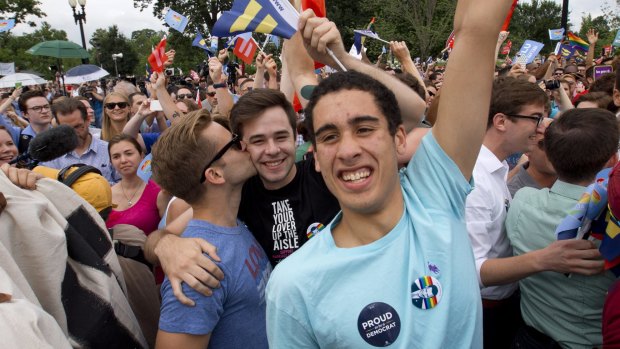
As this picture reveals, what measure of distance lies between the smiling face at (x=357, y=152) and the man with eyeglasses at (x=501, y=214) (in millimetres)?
943

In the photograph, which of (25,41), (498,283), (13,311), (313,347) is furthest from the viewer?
(25,41)

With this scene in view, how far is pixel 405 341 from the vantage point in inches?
53.8

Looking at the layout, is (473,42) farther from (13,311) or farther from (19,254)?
(19,254)

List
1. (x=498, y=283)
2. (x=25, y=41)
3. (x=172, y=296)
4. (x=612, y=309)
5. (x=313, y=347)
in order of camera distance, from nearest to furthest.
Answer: (x=313, y=347), (x=612, y=309), (x=172, y=296), (x=498, y=283), (x=25, y=41)

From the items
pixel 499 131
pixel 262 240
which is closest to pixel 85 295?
pixel 262 240

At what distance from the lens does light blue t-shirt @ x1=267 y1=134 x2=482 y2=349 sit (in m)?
1.38

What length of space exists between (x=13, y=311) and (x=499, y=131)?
2.71 m

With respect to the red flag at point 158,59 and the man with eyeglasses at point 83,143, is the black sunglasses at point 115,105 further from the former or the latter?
the red flag at point 158,59

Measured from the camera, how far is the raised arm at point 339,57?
1.89 metres

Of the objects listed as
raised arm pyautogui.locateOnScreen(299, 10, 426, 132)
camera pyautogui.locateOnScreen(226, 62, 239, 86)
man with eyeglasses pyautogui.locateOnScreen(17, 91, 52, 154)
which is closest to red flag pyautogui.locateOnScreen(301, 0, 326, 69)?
raised arm pyautogui.locateOnScreen(299, 10, 426, 132)

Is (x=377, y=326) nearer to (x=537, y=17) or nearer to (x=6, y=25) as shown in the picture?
(x=6, y=25)

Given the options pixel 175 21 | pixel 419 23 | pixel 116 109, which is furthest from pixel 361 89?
pixel 419 23

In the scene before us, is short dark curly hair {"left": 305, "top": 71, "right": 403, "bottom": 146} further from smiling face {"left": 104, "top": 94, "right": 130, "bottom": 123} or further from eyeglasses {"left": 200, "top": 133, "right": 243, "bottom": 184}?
smiling face {"left": 104, "top": 94, "right": 130, "bottom": 123}

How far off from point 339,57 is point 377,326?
115 cm
